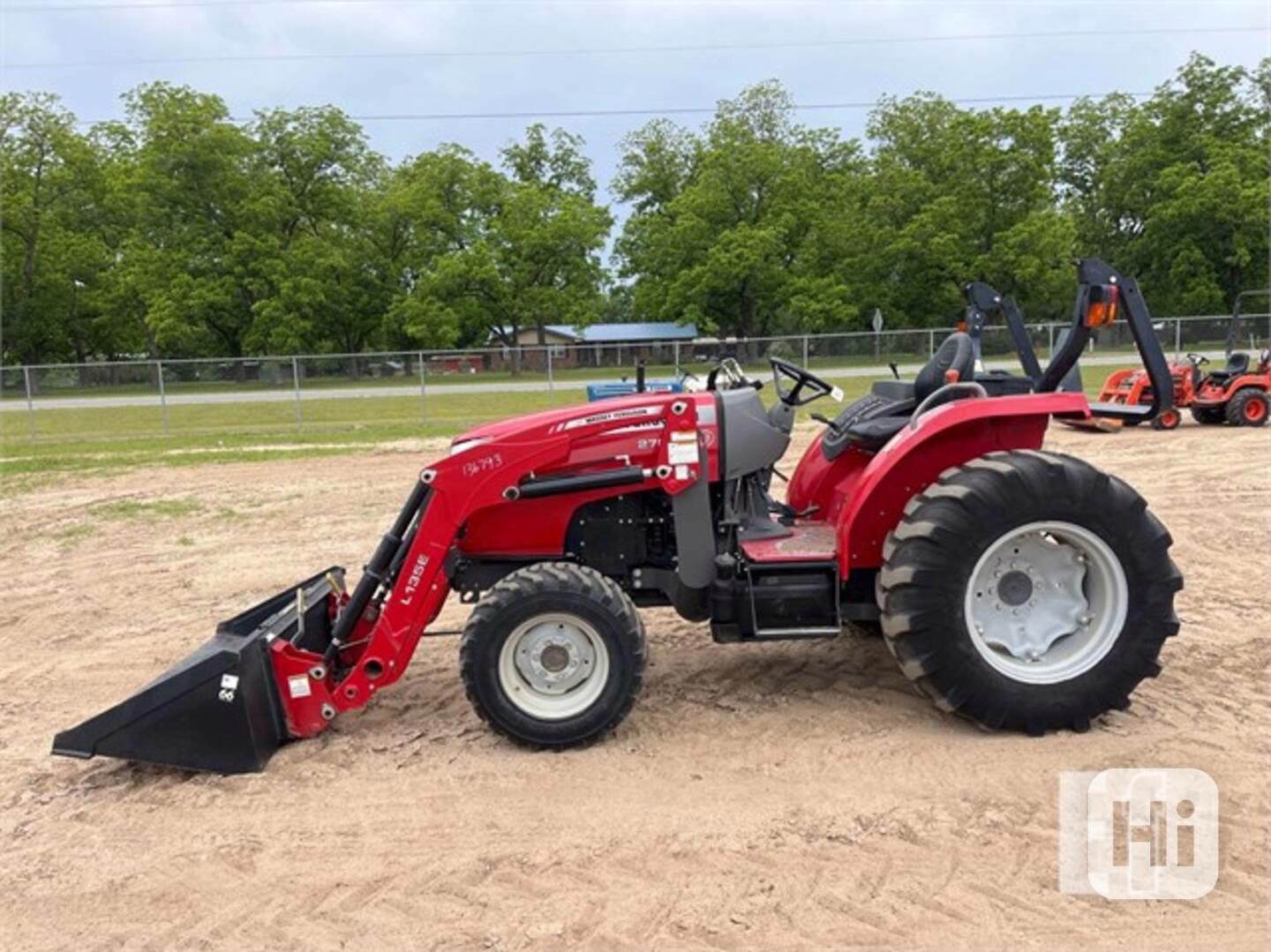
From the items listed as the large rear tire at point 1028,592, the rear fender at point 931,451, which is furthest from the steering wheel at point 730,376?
the large rear tire at point 1028,592

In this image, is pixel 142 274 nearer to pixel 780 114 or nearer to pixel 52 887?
pixel 780 114

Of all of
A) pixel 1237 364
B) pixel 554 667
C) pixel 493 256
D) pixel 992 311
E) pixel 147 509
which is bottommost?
pixel 147 509

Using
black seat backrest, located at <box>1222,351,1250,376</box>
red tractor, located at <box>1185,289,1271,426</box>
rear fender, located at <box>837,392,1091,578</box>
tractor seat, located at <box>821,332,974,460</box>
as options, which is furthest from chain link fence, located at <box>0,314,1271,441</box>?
rear fender, located at <box>837,392,1091,578</box>

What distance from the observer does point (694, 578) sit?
403cm

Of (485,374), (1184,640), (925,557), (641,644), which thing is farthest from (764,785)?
(485,374)

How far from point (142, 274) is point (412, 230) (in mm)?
11024

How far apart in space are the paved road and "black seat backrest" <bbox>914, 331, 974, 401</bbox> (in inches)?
638

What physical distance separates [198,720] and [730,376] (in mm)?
2730

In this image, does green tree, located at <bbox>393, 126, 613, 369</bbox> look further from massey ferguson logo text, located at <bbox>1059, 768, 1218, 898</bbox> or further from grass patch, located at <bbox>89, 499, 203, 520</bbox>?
massey ferguson logo text, located at <bbox>1059, 768, 1218, 898</bbox>

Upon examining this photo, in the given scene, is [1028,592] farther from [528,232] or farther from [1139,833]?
[528,232]

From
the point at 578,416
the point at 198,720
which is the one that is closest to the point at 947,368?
the point at 578,416

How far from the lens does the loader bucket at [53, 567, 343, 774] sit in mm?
3641

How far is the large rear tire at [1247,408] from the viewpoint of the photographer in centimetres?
1371

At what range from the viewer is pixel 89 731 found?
3.66 m
